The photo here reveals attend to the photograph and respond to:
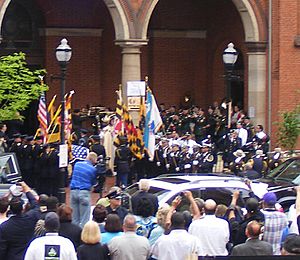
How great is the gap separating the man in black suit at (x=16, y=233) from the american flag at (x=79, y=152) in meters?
12.2

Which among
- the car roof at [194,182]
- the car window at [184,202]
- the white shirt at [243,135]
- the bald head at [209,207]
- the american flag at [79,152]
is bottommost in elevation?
the car window at [184,202]

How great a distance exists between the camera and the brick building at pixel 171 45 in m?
29.3

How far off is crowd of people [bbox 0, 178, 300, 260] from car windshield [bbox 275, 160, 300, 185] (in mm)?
5947

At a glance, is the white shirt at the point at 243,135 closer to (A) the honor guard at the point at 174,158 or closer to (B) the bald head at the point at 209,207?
(A) the honor guard at the point at 174,158

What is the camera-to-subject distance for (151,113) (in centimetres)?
2556

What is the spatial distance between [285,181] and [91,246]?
9.13 meters

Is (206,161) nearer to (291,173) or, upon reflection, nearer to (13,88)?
(13,88)

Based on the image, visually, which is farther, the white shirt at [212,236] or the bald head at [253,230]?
the white shirt at [212,236]

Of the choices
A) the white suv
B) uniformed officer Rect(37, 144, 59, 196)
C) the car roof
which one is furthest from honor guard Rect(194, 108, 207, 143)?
the white suv

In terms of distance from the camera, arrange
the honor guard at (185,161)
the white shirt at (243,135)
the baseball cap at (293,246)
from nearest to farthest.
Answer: the baseball cap at (293,246) → the honor guard at (185,161) → the white shirt at (243,135)

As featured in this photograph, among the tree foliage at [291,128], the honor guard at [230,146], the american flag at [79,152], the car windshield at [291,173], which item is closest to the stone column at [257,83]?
the tree foliage at [291,128]

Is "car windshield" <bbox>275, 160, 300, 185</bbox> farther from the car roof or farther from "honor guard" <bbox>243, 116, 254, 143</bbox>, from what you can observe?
"honor guard" <bbox>243, 116, 254, 143</bbox>


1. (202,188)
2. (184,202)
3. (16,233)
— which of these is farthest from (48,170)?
(16,233)

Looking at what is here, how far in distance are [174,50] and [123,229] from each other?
24.5 meters
